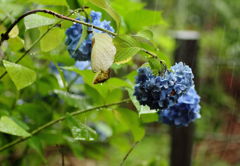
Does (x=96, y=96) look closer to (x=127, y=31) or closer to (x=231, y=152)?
(x=127, y=31)

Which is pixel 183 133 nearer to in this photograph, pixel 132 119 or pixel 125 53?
pixel 132 119

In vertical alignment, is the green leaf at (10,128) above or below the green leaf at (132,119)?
above

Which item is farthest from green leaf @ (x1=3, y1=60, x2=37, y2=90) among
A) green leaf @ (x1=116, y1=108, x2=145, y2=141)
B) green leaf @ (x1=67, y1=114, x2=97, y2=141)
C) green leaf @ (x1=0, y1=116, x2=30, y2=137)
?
green leaf @ (x1=116, y1=108, x2=145, y2=141)

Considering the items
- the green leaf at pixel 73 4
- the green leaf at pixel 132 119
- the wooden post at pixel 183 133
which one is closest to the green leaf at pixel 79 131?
the green leaf at pixel 132 119

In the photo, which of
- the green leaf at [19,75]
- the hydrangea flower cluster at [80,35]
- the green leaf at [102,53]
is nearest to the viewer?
the green leaf at [102,53]

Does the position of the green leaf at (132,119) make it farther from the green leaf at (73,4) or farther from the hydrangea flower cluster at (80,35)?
the green leaf at (73,4)

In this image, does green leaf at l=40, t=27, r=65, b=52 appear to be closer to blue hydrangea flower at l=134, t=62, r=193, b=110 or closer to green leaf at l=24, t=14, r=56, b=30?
green leaf at l=24, t=14, r=56, b=30
